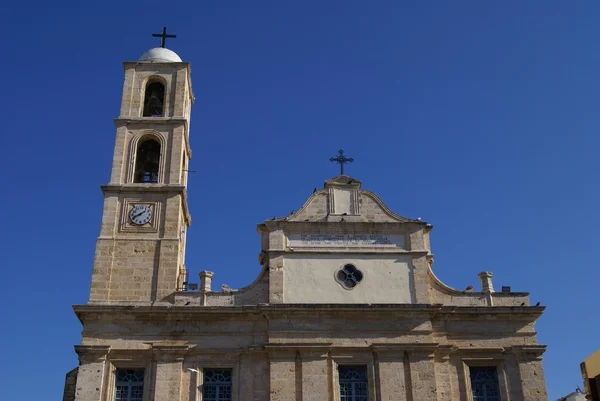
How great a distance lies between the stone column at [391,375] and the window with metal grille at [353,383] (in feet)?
1.62

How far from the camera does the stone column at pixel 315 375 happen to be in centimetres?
2097

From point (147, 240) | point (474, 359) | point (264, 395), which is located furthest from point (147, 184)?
point (474, 359)

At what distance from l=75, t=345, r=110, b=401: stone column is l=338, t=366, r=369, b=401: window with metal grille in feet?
21.7

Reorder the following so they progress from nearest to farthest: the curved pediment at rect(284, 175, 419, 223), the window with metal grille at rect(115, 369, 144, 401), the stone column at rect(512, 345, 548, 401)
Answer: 1. the window with metal grille at rect(115, 369, 144, 401)
2. the stone column at rect(512, 345, 548, 401)
3. the curved pediment at rect(284, 175, 419, 223)

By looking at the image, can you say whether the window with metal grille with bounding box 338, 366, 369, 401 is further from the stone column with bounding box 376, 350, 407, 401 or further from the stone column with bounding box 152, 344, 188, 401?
the stone column with bounding box 152, 344, 188, 401

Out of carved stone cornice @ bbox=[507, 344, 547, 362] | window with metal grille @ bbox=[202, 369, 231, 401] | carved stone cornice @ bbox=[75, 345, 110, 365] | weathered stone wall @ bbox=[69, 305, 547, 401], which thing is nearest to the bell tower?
weathered stone wall @ bbox=[69, 305, 547, 401]

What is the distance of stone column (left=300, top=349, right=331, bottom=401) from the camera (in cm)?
2097

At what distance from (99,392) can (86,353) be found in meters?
1.17

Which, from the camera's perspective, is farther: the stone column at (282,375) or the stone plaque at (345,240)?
the stone plaque at (345,240)

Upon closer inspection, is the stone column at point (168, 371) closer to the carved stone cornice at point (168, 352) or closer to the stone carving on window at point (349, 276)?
the carved stone cornice at point (168, 352)

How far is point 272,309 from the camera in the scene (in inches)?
859

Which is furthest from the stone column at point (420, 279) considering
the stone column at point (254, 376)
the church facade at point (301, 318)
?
the stone column at point (254, 376)

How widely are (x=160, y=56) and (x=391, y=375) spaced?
13.7 metres

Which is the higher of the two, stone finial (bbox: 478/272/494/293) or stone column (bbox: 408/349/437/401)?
stone finial (bbox: 478/272/494/293)
